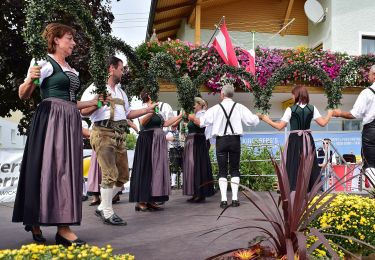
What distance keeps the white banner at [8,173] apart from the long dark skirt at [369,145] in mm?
6695

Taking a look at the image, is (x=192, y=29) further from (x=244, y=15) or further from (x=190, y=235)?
(x=190, y=235)

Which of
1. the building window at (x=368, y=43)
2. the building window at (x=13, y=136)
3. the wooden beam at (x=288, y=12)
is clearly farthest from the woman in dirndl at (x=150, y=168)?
the building window at (x=13, y=136)

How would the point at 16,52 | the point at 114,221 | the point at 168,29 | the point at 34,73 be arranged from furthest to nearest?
the point at 168,29, the point at 16,52, the point at 114,221, the point at 34,73

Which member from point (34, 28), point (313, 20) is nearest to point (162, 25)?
point (313, 20)

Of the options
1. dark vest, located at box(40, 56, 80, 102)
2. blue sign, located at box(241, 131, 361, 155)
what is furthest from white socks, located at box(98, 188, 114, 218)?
blue sign, located at box(241, 131, 361, 155)

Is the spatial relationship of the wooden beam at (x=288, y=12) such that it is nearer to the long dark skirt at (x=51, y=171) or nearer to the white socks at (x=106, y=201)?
the white socks at (x=106, y=201)

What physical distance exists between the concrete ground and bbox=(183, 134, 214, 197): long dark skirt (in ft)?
3.32

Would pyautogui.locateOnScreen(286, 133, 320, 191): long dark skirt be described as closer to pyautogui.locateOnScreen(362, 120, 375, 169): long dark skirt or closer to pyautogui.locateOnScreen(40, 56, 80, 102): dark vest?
pyautogui.locateOnScreen(362, 120, 375, 169): long dark skirt

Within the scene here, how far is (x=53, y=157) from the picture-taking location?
370 cm

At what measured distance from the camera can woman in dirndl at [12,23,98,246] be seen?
3.62 meters

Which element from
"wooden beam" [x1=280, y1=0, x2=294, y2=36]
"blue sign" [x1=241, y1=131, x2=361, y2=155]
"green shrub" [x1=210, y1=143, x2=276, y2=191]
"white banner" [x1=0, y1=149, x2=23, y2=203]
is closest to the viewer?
"white banner" [x1=0, y1=149, x2=23, y2=203]

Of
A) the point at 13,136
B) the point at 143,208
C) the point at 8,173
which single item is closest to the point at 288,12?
the point at 8,173

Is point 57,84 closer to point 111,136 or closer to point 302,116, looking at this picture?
point 111,136

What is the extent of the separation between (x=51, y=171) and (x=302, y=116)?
12.8ft
